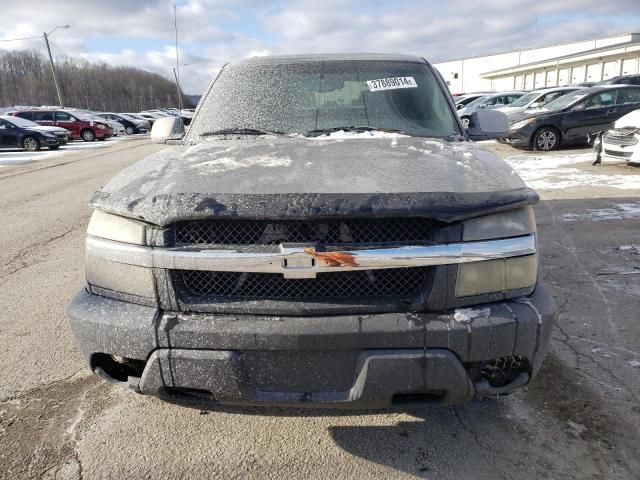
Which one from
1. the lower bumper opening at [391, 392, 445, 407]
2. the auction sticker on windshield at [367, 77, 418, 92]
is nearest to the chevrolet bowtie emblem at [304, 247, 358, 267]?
the lower bumper opening at [391, 392, 445, 407]

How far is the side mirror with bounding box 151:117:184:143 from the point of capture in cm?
355

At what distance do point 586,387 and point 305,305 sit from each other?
5.85 feet

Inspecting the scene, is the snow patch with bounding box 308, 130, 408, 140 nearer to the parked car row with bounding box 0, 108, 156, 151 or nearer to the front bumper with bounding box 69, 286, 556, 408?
the front bumper with bounding box 69, 286, 556, 408

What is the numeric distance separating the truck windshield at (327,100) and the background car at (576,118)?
1051 centimetres

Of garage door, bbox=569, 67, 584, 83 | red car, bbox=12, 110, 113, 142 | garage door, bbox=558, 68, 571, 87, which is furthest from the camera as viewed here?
garage door, bbox=558, 68, 571, 87

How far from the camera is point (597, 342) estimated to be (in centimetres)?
312

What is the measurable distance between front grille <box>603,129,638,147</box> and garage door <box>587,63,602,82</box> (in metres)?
40.6

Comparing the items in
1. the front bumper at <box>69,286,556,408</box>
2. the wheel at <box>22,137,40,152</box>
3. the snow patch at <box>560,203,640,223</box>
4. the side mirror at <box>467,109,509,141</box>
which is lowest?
the snow patch at <box>560,203,640,223</box>

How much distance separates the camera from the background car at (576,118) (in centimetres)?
1282

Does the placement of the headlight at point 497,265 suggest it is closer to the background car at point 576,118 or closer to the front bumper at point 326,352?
the front bumper at point 326,352

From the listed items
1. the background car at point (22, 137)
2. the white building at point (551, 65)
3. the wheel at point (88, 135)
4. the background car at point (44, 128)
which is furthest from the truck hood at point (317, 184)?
the white building at point (551, 65)

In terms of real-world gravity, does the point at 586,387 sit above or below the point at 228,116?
below

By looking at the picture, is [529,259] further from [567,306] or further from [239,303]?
[567,306]

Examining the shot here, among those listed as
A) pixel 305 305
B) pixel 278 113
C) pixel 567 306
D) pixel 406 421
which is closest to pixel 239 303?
pixel 305 305
